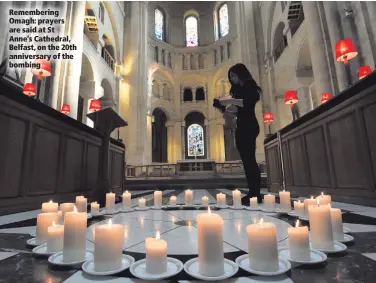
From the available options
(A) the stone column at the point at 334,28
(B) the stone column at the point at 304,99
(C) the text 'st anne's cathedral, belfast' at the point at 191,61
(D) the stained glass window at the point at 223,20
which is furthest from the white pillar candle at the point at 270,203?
(D) the stained glass window at the point at 223,20

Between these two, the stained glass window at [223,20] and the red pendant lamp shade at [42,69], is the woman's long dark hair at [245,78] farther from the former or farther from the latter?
the stained glass window at [223,20]

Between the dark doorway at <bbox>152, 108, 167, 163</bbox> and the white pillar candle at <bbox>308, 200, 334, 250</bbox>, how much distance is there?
1653 centimetres

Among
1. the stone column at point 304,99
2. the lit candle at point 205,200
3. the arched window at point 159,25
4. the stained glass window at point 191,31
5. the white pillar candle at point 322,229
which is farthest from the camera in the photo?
the stained glass window at point 191,31

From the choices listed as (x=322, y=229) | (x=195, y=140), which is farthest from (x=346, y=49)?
(x=195, y=140)

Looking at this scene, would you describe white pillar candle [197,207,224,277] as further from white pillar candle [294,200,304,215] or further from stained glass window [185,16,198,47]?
stained glass window [185,16,198,47]

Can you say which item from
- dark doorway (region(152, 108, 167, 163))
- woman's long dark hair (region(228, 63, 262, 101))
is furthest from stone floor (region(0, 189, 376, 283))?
dark doorway (region(152, 108, 167, 163))

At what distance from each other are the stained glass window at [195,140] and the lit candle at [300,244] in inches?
630

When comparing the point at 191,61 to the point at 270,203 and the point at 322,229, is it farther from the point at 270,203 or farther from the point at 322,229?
the point at 322,229

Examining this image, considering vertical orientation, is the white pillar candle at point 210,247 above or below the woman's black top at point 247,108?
below

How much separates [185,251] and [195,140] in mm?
16490

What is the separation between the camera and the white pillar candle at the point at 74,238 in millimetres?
953

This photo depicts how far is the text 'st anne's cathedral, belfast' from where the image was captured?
6008mm

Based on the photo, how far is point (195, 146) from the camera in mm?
17391

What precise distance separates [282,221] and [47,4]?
787 cm
